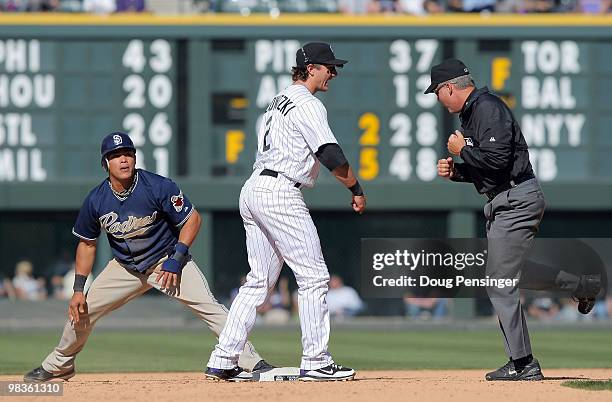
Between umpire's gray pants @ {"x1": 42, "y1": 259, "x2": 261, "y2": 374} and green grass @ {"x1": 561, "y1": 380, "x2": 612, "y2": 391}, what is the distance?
1783mm

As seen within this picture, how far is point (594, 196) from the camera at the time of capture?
71.0 ft

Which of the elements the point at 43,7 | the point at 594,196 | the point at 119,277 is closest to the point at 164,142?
the point at 43,7

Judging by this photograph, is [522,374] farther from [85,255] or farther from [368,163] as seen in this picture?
[368,163]

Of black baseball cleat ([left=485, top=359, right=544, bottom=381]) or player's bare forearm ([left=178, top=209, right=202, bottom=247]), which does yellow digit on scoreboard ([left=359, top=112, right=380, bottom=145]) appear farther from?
black baseball cleat ([left=485, top=359, right=544, bottom=381])

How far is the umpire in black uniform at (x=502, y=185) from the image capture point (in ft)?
24.3

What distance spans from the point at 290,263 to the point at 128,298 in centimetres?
115

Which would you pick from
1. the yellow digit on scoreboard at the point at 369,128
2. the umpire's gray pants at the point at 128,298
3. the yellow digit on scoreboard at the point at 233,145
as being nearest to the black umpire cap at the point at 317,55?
the umpire's gray pants at the point at 128,298

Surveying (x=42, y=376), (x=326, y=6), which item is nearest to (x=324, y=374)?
(x=42, y=376)

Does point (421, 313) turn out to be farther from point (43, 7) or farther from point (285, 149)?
point (285, 149)

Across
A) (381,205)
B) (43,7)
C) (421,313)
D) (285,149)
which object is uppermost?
(43,7)

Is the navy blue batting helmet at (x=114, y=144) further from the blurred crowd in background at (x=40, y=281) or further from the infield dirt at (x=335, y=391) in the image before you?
the blurred crowd in background at (x=40, y=281)

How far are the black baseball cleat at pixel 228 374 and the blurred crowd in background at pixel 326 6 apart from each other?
1424 cm

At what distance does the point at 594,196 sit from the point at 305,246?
15086 millimetres

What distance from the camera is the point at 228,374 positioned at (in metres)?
7.54
